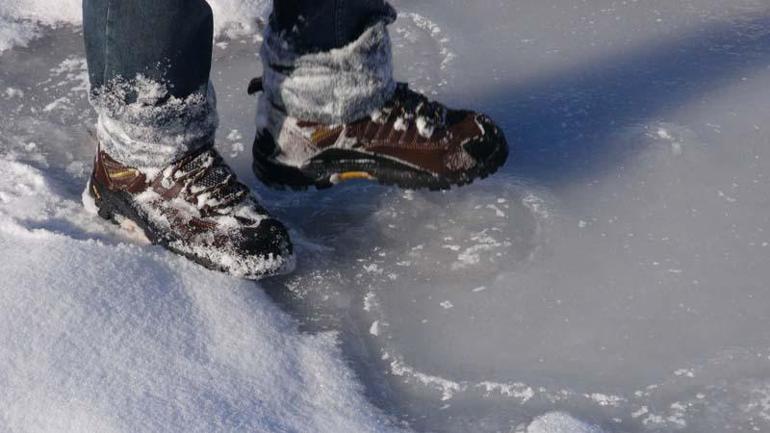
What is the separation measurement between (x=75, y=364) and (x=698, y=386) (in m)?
0.79

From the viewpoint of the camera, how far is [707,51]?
2.20 metres

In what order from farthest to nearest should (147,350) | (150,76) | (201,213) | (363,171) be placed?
1. (363,171)
2. (201,213)
3. (150,76)
4. (147,350)

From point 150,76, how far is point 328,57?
0.29 m

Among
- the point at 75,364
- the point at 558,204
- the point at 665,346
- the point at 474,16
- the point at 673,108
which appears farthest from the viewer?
the point at 474,16

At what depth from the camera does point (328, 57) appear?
171 cm

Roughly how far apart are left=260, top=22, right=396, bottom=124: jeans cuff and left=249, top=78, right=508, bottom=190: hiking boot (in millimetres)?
20

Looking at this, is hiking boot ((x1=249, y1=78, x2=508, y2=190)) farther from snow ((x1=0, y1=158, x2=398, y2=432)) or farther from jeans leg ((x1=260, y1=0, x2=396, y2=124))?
snow ((x1=0, y1=158, x2=398, y2=432))

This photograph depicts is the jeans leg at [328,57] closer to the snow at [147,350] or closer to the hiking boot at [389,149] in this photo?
the hiking boot at [389,149]

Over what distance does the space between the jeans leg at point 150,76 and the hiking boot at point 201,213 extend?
30 mm

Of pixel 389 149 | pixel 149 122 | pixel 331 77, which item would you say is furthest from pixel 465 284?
pixel 149 122

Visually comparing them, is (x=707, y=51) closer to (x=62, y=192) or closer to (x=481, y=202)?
(x=481, y=202)

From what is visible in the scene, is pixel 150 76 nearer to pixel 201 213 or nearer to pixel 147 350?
pixel 201 213

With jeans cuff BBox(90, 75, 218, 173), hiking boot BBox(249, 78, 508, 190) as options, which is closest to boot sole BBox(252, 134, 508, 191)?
hiking boot BBox(249, 78, 508, 190)

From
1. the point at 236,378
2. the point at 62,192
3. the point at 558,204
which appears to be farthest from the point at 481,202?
the point at 62,192
